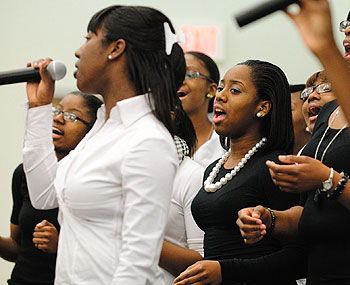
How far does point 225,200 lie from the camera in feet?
6.32

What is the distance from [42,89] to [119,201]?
1.72 ft

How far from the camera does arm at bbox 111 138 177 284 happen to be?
1374mm

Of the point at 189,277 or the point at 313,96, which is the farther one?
the point at 313,96

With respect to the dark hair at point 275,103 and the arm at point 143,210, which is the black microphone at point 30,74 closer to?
the arm at point 143,210

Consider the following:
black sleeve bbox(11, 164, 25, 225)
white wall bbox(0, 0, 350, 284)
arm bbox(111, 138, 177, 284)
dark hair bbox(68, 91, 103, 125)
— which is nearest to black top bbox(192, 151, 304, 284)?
arm bbox(111, 138, 177, 284)

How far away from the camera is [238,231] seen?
192 cm

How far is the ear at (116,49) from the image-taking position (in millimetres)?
1579

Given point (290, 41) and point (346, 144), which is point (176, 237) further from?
point (290, 41)

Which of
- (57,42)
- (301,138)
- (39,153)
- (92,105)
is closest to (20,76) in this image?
(39,153)

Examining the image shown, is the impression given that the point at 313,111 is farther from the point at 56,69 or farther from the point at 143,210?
the point at 143,210

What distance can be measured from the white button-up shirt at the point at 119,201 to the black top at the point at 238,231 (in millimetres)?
417

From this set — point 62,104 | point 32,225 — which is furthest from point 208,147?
point 32,225

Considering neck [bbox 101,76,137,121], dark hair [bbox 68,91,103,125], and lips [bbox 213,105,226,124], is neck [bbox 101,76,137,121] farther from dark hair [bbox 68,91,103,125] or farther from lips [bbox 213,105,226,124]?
dark hair [bbox 68,91,103,125]

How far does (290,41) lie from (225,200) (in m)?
3.06
